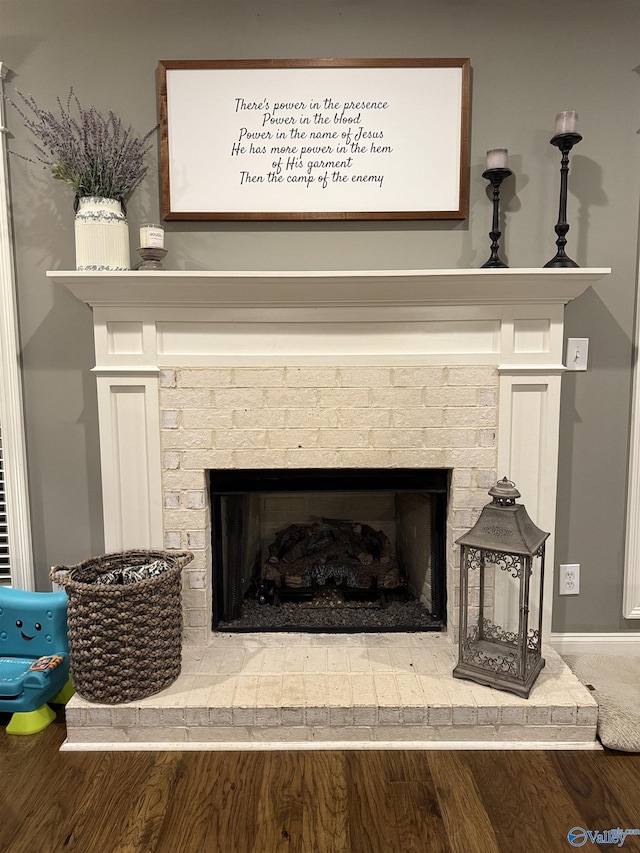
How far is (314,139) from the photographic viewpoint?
2.01 metres

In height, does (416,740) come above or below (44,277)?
below

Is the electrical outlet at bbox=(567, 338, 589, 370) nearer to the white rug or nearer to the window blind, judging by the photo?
the white rug

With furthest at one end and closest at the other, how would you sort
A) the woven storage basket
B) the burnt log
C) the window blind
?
the burnt log
the window blind
the woven storage basket

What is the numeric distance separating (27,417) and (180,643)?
40.7 inches

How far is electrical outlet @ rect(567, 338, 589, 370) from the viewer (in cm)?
210

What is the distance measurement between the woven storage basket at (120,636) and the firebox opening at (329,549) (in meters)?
0.40

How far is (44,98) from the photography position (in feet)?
6.55

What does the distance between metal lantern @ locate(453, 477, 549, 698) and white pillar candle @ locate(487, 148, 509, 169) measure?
105 centimetres

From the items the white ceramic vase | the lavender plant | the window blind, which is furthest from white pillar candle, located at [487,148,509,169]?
the window blind

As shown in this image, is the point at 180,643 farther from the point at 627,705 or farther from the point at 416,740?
the point at 627,705

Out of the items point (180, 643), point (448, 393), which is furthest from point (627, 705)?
point (180, 643)

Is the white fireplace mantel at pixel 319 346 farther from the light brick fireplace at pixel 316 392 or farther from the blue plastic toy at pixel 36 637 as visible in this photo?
the blue plastic toy at pixel 36 637

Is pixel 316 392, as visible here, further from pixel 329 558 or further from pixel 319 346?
pixel 329 558

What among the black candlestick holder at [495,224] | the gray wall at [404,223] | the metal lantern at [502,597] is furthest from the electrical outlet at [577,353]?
the metal lantern at [502,597]
